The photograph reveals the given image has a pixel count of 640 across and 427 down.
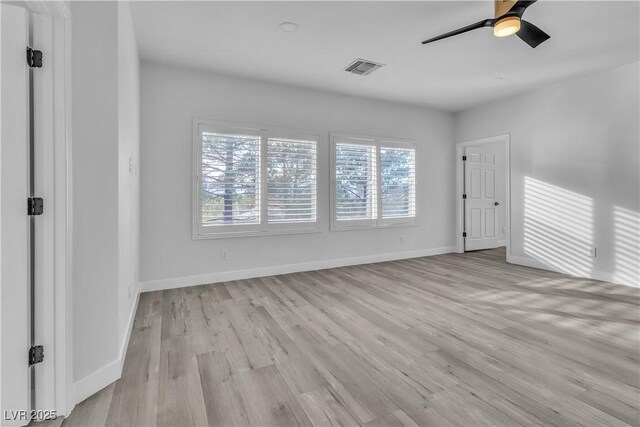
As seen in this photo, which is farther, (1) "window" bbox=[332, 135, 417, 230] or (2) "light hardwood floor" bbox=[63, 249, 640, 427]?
(1) "window" bbox=[332, 135, 417, 230]

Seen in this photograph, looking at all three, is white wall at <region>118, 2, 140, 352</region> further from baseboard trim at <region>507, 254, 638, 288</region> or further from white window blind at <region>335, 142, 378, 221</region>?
baseboard trim at <region>507, 254, 638, 288</region>

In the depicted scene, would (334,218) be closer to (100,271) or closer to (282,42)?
(282,42)

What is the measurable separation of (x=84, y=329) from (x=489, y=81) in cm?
530

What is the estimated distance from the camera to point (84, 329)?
1.66 meters

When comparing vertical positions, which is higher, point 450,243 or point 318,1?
point 318,1

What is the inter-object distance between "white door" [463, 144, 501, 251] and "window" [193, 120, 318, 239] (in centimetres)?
338

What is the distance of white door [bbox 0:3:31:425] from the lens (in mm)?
1317

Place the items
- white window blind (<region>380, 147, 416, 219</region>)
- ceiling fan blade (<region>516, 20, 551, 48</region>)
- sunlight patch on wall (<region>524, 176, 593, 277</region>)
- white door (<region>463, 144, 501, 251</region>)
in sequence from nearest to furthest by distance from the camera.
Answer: ceiling fan blade (<region>516, 20, 551, 48</region>)
sunlight patch on wall (<region>524, 176, 593, 277</region>)
white window blind (<region>380, 147, 416, 219</region>)
white door (<region>463, 144, 501, 251</region>)

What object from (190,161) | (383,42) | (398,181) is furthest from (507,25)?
(190,161)

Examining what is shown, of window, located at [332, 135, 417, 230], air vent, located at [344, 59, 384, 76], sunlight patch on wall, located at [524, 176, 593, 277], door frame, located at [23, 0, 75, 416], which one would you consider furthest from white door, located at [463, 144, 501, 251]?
door frame, located at [23, 0, 75, 416]

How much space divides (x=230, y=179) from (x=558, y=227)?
4.81 m

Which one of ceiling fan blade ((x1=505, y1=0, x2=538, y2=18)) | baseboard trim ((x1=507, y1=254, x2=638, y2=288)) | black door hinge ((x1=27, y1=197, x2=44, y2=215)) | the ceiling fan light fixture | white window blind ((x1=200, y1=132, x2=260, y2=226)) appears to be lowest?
baseboard trim ((x1=507, y1=254, x2=638, y2=288))

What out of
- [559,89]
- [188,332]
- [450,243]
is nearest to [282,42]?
[188,332]

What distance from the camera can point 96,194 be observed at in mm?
1704
